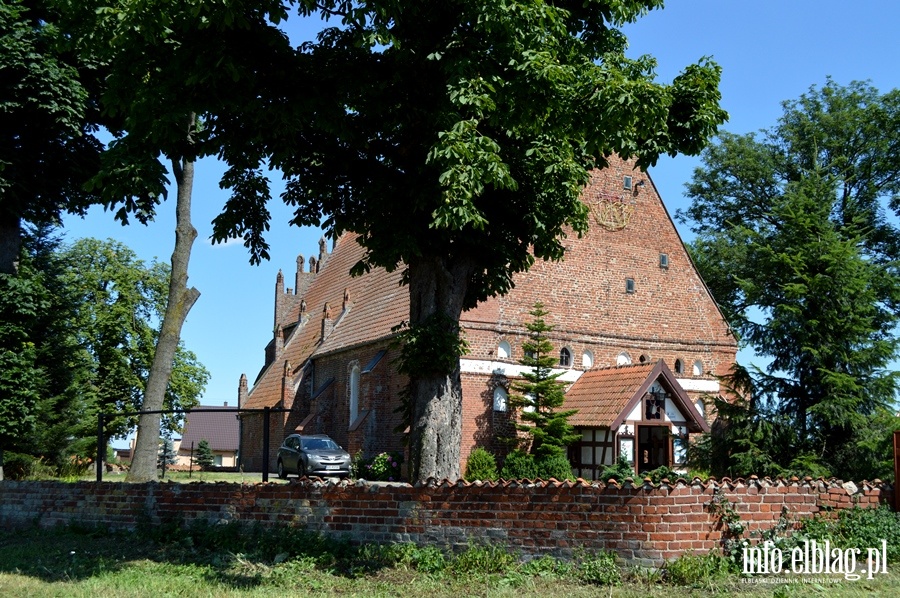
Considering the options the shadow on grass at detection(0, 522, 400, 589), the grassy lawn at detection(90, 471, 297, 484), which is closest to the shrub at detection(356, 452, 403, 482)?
the grassy lawn at detection(90, 471, 297, 484)

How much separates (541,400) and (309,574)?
1631 centimetres

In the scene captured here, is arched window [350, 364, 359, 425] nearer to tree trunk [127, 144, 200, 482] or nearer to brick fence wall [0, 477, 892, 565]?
tree trunk [127, 144, 200, 482]

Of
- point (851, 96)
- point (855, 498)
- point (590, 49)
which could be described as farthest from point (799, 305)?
point (851, 96)

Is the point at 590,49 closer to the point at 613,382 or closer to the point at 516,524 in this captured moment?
the point at 516,524

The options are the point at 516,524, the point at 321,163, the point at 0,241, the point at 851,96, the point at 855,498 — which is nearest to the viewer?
the point at 516,524

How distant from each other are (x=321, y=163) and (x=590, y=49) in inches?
170

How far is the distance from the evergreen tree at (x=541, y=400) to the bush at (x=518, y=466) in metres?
0.42

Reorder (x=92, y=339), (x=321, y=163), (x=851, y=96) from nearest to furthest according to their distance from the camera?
(x=321, y=163)
(x=851, y=96)
(x=92, y=339)

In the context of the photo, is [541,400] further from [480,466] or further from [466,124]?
[466,124]

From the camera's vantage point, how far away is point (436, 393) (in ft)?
39.5

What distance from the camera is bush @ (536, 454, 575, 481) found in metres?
24.4

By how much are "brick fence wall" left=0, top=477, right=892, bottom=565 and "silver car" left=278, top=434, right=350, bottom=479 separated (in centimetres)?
1356

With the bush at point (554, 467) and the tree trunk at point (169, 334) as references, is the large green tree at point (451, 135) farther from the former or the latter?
the bush at point (554, 467)

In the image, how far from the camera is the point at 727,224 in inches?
1537
